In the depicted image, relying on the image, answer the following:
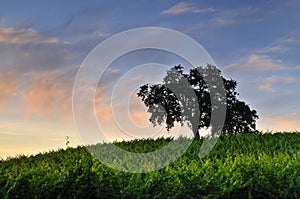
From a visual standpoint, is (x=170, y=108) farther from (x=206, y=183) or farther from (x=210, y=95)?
(x=206, y=183)

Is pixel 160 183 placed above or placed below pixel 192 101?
below

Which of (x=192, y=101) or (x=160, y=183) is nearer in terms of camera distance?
(x=160, y=183)

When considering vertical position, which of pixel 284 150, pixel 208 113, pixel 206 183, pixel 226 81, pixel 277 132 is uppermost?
pixel 226 81

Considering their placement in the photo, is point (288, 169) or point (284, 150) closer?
point (288, 169)

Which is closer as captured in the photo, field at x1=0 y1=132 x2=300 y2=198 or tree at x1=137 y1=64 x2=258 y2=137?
field at x1=0 y1=132 x2=300 y2=198

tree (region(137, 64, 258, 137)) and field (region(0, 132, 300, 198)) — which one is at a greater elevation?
tree (region(137, 64, 258, 137))

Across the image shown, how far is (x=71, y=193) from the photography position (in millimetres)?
6570

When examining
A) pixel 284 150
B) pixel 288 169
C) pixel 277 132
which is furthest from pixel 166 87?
pixel 288 169

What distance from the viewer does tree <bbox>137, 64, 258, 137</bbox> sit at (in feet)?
61.0

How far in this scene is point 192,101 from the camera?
61.1 feet

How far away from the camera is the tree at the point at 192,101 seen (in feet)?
61.0

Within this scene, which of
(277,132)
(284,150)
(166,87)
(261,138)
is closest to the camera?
(284,150)

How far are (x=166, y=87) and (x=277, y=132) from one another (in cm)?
610

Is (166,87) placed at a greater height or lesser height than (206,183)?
greater
